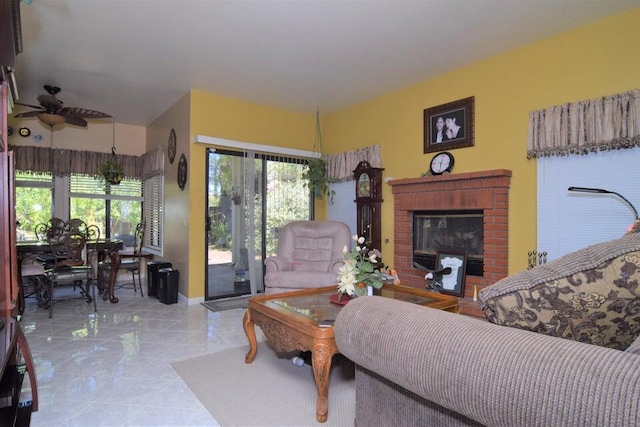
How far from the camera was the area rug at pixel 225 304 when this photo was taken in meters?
4.17

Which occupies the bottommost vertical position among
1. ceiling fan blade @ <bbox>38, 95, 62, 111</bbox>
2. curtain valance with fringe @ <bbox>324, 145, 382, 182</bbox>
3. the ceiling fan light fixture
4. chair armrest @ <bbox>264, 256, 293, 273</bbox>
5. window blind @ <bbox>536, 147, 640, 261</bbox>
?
chair armrest @ <bbox>264, 256, 293, 273</bbox>

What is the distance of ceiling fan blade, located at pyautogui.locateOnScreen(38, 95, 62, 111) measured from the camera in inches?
149

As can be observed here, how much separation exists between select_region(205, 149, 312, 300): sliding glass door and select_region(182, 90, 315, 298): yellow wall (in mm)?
124

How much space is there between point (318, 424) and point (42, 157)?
18.5 ft

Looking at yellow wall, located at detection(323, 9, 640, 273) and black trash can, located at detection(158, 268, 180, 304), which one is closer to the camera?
yellow wall, located at detection(323, 9, 640, 273)

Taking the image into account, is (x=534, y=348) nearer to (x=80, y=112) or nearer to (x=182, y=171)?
(x=182, y=171)

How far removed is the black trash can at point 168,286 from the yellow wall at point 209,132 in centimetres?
23

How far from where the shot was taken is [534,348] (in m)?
0.73

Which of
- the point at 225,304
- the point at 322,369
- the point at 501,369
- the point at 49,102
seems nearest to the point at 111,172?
the point at 49,102

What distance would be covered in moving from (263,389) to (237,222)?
2.84 metres

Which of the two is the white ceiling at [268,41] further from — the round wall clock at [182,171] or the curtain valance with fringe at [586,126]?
the round wall clock at [182,171]

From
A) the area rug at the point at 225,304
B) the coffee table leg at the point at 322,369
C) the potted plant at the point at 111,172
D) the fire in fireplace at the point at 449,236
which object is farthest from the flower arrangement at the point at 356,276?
the potted plant at the point at 111,172

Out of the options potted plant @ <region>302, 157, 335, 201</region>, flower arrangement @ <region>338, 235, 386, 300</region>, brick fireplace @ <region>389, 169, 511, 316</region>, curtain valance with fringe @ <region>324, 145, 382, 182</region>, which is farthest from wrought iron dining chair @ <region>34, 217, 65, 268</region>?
brick fireplace @ <region>389, 169, 511, 316</region>

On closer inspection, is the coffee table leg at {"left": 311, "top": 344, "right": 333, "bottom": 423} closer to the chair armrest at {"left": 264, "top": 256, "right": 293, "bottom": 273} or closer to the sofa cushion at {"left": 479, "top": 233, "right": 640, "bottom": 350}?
the sofa cushion at {"left": 479, "top": 233, "right": 640, "bottom": 350}
